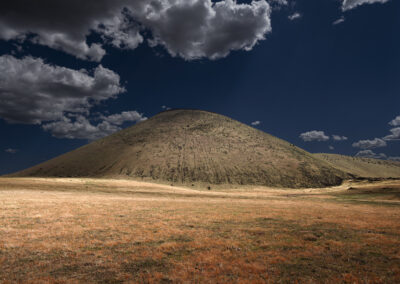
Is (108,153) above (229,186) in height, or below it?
above

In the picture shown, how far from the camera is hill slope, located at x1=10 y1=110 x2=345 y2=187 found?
124 metres

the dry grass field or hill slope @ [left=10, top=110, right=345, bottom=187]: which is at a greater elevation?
hill slope @ [left=10, top=110, right=345, bottom=187]

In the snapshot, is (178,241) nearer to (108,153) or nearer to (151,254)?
(151,254)

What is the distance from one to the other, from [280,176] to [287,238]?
116438 millimetres

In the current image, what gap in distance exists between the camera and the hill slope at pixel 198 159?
124 m

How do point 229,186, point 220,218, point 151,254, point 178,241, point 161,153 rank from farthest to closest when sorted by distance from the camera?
point 161,153, point 229,186, point 220,218, point 178,241, point 151,254

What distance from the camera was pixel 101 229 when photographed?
1717cm

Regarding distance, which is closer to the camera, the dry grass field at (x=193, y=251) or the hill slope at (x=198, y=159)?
the dry grass field at (x=193, y=251)

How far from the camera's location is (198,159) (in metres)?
140

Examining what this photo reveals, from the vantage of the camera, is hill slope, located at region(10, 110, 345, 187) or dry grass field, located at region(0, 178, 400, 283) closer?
dry grass field, located at region(0, 178, 400, 283)

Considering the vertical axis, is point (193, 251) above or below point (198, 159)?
below

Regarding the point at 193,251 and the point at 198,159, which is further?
the point at 198,159

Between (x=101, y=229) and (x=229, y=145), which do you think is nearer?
(x=101, y=229)

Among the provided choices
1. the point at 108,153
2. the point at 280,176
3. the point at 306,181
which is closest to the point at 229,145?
the point at 280,176
